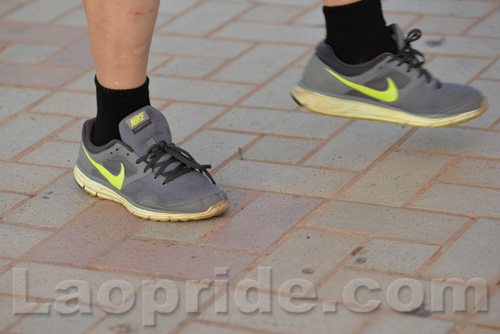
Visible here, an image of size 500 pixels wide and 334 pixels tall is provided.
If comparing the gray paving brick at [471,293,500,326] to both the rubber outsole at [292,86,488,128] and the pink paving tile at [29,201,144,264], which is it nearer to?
the rubber outsole at [292,86,488,128]

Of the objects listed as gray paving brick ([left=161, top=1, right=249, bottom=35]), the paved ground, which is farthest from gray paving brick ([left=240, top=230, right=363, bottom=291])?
gray paving brick ([left=161, top=1, right=249, bottom=35])

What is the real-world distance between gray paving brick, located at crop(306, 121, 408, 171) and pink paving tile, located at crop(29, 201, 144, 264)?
0.60 m

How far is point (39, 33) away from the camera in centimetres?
373

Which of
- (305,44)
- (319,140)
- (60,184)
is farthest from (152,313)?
(305,44)

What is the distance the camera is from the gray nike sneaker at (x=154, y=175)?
224 centimetres

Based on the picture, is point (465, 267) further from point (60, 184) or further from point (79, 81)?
point (79, 81)

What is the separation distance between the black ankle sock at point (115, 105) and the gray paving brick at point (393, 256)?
0.74 metres

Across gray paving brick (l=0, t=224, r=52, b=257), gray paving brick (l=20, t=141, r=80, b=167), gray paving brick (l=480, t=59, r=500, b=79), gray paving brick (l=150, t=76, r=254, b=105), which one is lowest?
gray paving brick (l=150, t=76, r=254, b=105)

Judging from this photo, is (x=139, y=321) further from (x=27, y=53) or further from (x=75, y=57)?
(x=27, y=53)

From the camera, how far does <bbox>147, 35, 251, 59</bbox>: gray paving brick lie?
11.2ft

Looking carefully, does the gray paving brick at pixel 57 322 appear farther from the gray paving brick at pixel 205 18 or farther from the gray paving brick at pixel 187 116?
the gray paving brick at pixel 205 18

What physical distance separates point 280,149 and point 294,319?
92cm

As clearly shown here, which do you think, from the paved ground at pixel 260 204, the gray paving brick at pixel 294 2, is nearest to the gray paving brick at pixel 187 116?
the paved ground at pixel 260 204

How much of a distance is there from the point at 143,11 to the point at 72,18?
5.74 ft
